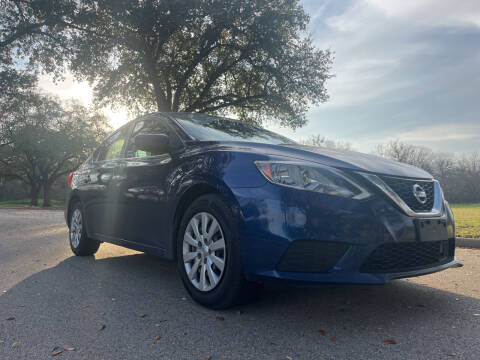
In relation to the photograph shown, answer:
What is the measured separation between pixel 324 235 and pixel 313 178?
0.39 metres

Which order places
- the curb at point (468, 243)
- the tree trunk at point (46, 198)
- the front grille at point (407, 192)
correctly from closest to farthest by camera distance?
the front grille at point (407, 192), the curb at point (468, 243), the tree trunk at point (46, 198)

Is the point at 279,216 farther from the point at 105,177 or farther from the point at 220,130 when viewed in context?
the point at 105,177

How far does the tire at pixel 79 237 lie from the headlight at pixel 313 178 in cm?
348

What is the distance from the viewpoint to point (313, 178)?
9.13 feet

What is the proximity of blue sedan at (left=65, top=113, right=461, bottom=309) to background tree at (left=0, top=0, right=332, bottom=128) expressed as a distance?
12077mm

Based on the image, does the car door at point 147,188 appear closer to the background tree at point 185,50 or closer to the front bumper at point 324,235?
the front bumper at point 324,235

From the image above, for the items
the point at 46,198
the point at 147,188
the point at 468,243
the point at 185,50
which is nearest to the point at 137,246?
the point at 147,188

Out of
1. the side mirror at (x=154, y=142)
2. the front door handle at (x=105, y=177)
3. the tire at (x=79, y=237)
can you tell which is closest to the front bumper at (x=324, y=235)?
the side mirror at (x=154, y=142)

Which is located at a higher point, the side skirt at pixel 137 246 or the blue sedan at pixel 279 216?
the blue sedan at pixel 279 216

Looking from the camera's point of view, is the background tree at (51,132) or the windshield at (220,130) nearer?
the windshield at (220,130)

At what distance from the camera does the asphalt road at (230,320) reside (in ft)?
7.84

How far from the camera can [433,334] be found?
2633mm

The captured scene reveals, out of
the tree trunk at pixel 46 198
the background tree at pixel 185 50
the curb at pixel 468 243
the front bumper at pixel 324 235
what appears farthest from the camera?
the tree trunk at pixel 46 198

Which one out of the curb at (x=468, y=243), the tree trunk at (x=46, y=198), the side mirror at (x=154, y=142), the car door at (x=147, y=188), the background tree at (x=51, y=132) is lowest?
the tree trunk at (x=46, y=198)
